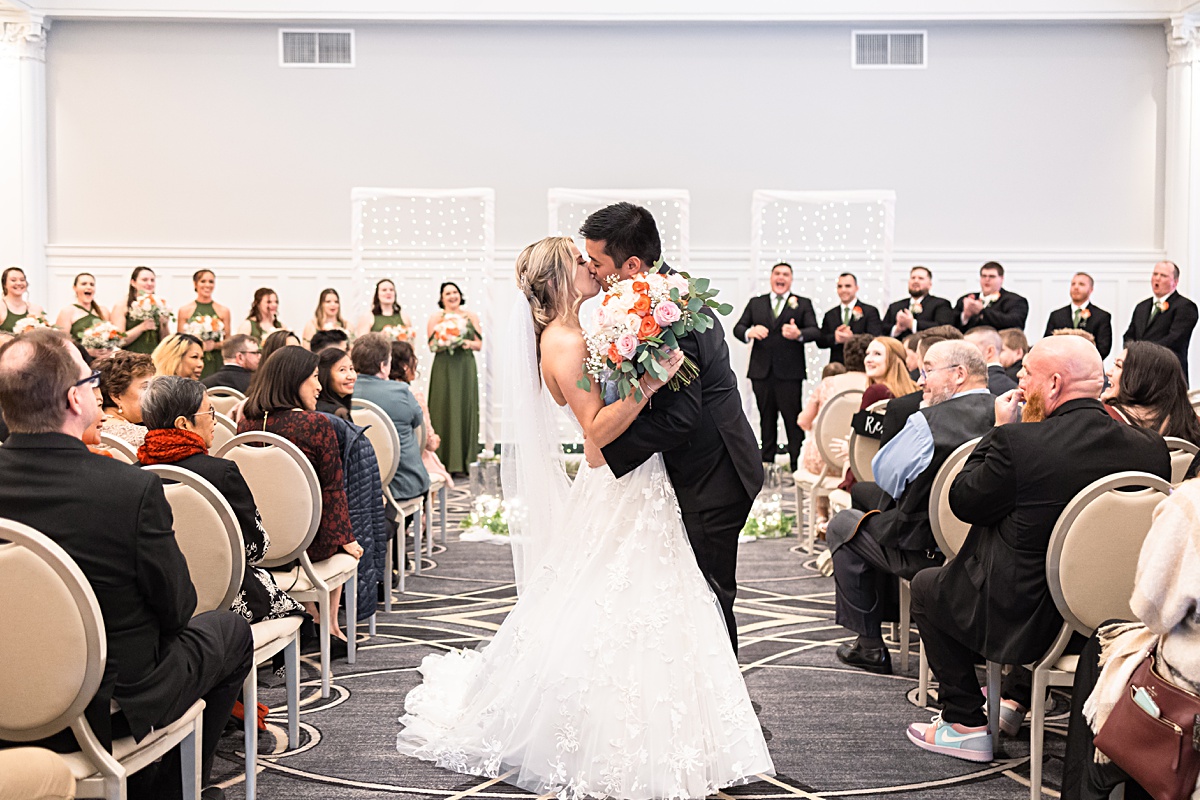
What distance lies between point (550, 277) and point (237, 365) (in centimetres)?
373

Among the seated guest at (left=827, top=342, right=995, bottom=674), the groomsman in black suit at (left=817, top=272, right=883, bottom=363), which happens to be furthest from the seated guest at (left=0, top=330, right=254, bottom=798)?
the groomsman in black suit at (left=817, top=272, right=883, bottom=363)

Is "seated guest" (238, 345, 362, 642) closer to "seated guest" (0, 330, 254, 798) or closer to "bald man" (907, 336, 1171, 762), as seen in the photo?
"seated guest" (0, 330, 254, 798)

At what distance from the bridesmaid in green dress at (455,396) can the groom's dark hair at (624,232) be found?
6905mm

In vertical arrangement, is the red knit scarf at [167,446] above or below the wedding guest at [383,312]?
below

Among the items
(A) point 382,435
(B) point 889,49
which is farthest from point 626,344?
(B) point 889,49

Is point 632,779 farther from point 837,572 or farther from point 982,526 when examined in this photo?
point 837,572

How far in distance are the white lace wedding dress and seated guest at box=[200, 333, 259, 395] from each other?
3.31 m

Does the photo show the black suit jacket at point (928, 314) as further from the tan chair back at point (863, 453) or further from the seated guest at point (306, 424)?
the seated guest at point (306, 424)

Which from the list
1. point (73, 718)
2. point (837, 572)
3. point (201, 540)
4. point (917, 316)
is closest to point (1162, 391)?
point (837, 572)

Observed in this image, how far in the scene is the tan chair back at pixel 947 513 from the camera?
4148 millimetres

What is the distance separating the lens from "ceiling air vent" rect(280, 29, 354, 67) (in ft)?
42.4

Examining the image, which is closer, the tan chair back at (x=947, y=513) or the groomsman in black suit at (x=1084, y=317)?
the tan chair back at (x=947, y=513)

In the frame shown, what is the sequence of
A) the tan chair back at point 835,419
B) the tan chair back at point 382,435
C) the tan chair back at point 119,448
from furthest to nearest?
the tan chair back at point 835,419 < the tan chair back at point 382,435 < the tan chair back at point 119,448

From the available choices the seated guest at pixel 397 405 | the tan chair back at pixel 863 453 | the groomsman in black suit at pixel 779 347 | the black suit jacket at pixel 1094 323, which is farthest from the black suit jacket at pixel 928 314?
the seated guest at pixel 397 405
